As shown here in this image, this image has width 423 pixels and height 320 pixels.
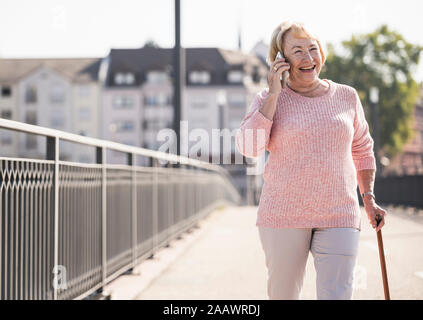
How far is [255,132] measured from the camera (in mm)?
3215

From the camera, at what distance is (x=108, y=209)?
6621 millimetres

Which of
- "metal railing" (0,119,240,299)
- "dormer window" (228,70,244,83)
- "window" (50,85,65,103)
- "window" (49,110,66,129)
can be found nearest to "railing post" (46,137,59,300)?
"metal railing" (0,119,240,299)

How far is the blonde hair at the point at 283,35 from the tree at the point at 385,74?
5060 cm

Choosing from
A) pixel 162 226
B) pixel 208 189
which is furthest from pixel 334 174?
pixel 208 189

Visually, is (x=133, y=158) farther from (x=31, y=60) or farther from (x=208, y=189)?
(x=31, y=60)

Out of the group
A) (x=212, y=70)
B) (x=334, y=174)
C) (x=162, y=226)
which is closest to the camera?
(x=334, y=174)

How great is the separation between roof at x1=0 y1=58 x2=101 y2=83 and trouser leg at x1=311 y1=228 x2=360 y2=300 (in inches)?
2611

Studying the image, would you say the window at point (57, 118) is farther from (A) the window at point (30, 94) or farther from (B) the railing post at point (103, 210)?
(B) the railing post at point (103, 210)

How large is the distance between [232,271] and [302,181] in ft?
16.9

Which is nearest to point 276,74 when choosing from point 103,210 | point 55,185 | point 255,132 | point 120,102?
point 255,132

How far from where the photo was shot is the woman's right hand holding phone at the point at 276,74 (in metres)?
3.23

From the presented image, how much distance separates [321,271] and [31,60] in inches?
2902

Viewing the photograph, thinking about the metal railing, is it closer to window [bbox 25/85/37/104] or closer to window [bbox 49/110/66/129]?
window [bbox 49/110/66/129]

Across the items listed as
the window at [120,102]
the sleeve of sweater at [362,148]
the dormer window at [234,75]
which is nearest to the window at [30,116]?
the window at [120,102]
